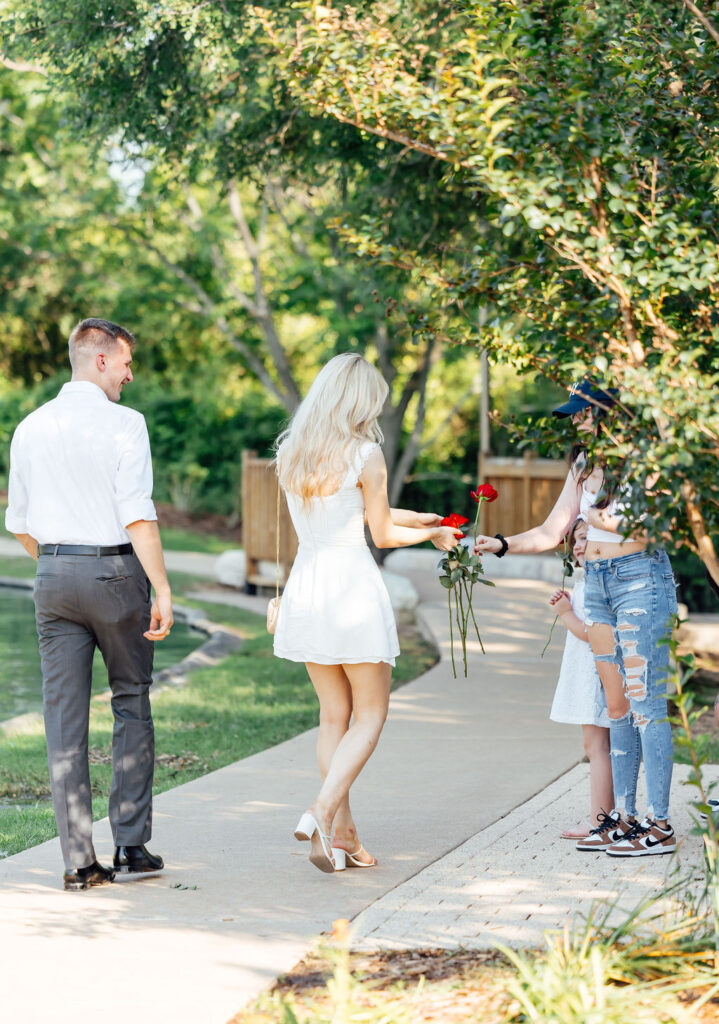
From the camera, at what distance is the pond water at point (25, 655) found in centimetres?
913

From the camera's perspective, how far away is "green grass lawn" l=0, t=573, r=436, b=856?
5.94 metres

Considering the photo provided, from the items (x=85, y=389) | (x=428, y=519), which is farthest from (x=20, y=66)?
(x=428, y=519)

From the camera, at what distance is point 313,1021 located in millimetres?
3145

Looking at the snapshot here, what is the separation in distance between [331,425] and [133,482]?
2.48ft

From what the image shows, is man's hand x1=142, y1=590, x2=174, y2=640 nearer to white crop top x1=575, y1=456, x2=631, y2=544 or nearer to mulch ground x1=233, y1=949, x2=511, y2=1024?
mulch ground x1=233, y1=949, x2=511, y2=1024

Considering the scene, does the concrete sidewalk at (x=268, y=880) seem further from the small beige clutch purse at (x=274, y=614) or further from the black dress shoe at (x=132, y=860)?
the small beige clutch purse at (x=274, y=614)

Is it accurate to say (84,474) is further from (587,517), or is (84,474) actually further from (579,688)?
(579,688)

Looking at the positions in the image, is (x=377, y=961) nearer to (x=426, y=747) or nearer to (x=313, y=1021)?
(x=313, y=1021)

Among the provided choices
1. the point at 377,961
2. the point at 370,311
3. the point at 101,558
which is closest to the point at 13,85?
the point at 370,311

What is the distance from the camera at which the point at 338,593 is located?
187 inches

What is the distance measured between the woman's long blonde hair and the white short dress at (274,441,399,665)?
5 centimetres

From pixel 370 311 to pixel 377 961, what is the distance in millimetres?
11765

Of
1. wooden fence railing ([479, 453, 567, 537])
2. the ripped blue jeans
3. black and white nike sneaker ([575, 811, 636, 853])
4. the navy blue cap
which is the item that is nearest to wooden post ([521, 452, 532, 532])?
wooden fence railing ([479, 453, 567, 537])

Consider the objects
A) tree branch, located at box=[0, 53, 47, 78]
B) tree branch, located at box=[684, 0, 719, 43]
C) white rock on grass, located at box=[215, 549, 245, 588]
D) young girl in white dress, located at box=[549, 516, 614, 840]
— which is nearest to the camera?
tree branch, located at box=[684, 0, 719, 43]
